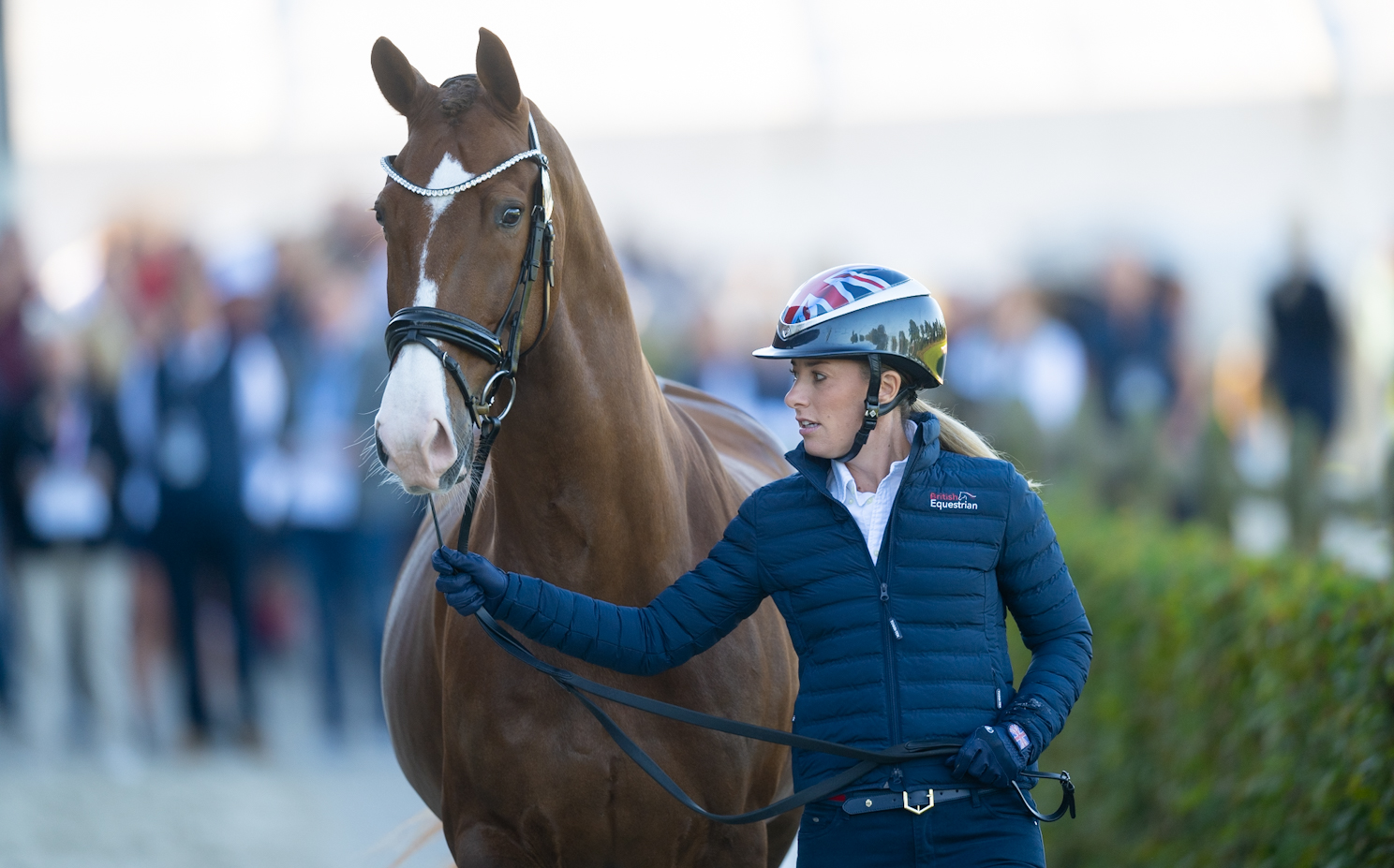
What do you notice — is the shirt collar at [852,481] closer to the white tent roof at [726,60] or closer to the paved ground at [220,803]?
the paved ground at [220,803]

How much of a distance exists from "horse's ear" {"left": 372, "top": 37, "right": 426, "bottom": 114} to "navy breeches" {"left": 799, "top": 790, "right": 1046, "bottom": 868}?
1871 mm

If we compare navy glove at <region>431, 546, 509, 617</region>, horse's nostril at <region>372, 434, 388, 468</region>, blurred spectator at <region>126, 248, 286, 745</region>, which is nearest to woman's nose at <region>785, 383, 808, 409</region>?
navy glove at <region>431, 546, 509, 617</region>

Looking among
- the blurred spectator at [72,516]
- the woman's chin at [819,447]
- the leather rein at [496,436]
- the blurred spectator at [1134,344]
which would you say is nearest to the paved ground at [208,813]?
the blurred spectator at [72,516]

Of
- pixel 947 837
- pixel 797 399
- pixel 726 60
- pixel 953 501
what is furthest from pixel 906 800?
pixel 726 60

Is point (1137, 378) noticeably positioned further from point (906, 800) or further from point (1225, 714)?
point (906, 800)

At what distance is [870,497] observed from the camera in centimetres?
340

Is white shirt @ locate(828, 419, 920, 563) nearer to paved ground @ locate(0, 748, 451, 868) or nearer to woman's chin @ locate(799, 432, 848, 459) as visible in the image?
woman's chin @ locate(799, 432, 848, 459)

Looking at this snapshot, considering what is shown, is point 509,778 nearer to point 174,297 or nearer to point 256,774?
point 256,774

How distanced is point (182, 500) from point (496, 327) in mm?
7037

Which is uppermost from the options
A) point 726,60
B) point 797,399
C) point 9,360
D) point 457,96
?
point 726,60

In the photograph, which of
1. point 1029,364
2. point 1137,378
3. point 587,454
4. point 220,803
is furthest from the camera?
point 1137,378

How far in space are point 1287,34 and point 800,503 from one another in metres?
16.0

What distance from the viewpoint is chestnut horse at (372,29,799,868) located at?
3.41 metres

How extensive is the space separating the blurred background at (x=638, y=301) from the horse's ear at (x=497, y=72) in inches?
104
